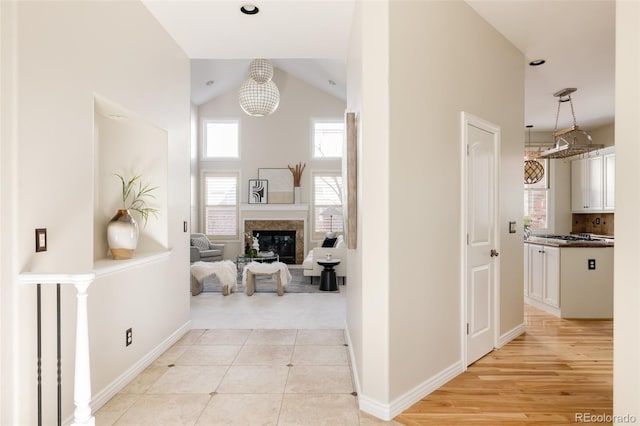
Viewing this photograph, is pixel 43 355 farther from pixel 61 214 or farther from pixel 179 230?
pixel 179 230

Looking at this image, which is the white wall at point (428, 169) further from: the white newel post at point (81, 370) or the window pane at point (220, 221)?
the window pane at point (220, 221)

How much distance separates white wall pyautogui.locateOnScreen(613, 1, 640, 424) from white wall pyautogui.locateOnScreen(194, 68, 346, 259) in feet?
25.5

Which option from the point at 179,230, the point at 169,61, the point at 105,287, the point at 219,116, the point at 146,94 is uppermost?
the point at 219,116

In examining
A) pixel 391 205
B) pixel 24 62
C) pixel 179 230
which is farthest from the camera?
pixel 179 230

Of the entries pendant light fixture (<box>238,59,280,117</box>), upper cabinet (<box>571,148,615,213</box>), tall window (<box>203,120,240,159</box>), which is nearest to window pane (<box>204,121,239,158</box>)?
tall window (<box>203,120,240,159</box>)

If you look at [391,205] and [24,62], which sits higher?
[24,62]

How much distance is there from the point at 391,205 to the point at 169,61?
257cm

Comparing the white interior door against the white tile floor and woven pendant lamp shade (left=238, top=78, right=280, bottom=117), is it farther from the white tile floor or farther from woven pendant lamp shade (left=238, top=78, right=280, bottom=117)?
woven pendant lamp shade (left=238, top=78, right=280, bottom=117)

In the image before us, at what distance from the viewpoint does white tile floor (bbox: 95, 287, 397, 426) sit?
238cm

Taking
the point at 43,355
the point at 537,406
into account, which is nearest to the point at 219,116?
the point at 43,355

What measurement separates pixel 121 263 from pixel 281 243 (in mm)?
6714

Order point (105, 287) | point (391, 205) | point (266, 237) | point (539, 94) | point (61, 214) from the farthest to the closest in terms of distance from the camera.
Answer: point (266, 237)
point (539, 94)
point (105, 287)
point (391, 205)
point (61, 214)

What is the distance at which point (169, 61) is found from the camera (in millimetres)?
3531

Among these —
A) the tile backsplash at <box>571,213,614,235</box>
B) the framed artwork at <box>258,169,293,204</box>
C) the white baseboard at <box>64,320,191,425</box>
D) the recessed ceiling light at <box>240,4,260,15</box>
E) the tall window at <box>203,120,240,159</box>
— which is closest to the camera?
the white baseboard at <box>64,320,191,425</box>
